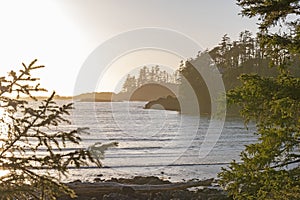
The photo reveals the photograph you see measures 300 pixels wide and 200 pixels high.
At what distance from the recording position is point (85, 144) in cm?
3328

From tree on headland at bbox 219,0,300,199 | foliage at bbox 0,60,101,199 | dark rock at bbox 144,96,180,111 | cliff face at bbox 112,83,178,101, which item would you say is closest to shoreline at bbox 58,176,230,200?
tree on headland at bbox 219,0,300,199

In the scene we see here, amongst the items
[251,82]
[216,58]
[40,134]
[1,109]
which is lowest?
[40,134]

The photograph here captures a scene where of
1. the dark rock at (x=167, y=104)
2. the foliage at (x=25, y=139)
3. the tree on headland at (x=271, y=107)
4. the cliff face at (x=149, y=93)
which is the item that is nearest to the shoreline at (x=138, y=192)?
the tree on headland at (x=271, y=107)

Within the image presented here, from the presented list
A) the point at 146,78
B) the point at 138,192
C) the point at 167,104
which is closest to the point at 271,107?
the point at 138,192

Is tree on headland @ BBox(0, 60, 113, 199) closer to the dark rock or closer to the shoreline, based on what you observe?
the shoreline

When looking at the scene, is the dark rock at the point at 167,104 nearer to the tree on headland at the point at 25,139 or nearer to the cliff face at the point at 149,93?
the cliff face at the point at 149,93

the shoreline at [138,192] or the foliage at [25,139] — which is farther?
the shoreline at [138,192]

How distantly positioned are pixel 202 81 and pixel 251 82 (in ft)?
246

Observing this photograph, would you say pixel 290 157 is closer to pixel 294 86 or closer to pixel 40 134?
pixel 294 86

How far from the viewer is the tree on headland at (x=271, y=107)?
6.25 meters

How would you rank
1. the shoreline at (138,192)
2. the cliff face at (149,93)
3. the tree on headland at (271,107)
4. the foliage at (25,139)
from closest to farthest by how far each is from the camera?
the foliage at (25,139) < the tree on headland at (271,107) < the shoreline at (138,192) < the cliff face at (149,93)

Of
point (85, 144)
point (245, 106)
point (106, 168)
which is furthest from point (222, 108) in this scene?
point (85, 144)

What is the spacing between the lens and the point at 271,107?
6449 mm

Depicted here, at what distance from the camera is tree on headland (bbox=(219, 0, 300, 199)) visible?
6.25 meters
